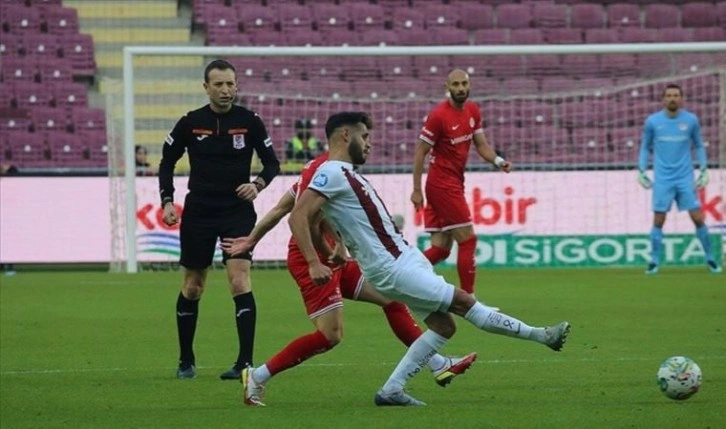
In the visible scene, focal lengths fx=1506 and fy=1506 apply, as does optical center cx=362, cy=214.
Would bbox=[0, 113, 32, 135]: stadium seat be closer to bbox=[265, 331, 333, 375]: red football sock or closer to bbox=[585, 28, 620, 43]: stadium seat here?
bbox=[585, 28, 620, 43]: stadium seat

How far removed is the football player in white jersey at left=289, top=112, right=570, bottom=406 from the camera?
7.91 m

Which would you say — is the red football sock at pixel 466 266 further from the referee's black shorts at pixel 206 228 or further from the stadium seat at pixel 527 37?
the stadium seat at pixel 527 37

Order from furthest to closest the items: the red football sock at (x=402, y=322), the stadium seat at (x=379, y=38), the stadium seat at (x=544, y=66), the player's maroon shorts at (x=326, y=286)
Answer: the stadium seat at (x=379, y=38)
the stadium seat at (x=544, y=66)
the red football sock at (x=402, y=322)
the player's maroon shorts at (x=326, y=286)

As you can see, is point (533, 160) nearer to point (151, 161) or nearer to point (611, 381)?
point (151, 161)

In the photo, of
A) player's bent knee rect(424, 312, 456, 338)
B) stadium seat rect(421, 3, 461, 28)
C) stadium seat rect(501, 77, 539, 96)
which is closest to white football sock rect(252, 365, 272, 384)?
player's bent knee rect(424, 312, 456, 338)

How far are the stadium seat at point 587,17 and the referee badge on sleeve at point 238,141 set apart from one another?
65.2 ft

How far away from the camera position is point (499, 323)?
8.09 metres

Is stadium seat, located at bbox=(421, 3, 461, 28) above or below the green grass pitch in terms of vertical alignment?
above

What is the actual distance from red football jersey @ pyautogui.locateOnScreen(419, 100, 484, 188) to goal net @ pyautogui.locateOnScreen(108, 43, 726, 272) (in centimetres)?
646

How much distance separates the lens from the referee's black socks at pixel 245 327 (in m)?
9.65

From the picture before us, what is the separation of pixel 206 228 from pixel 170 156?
0.62 m

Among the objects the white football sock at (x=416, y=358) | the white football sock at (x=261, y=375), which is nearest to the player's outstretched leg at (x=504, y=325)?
the white football sock at (x=416, y=358)

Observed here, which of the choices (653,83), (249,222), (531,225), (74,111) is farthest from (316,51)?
(249,222)

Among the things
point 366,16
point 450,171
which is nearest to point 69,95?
point 366,16
